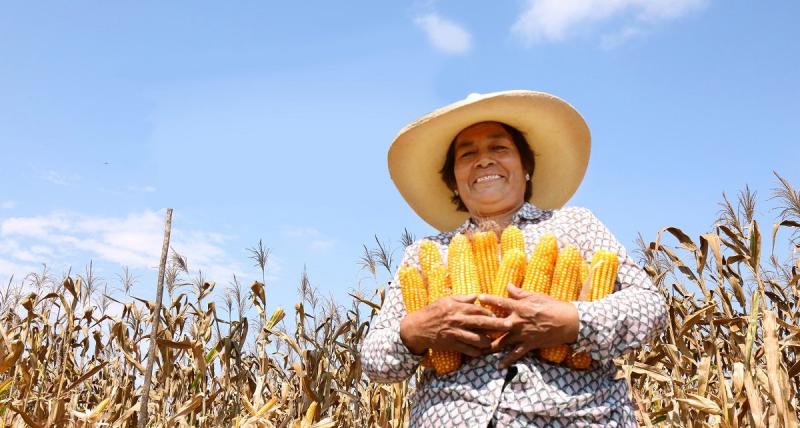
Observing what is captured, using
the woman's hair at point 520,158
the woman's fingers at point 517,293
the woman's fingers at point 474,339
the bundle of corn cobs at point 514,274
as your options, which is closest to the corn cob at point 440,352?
the bundle of corn cobs at point 514,274

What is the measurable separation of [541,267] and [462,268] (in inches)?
9.3

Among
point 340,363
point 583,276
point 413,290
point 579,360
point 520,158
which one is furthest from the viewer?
point 340,363

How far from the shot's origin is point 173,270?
5617 mm

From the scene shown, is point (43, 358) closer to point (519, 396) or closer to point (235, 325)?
point (235, 325)

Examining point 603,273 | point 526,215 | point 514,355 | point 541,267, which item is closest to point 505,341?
point 514,355

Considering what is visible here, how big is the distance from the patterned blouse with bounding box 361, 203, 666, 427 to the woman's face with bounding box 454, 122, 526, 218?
329 millimetres

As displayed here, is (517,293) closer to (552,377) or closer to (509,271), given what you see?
(509,271)

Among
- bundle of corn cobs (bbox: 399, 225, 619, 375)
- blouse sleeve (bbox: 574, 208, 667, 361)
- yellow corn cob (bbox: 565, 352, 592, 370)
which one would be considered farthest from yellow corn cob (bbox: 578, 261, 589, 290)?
yellow corn cob (bbox: 565, 352, 592, 370)

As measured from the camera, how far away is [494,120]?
8.41 feet

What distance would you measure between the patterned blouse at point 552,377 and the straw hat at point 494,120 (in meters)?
0.65

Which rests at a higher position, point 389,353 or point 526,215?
point 526,215

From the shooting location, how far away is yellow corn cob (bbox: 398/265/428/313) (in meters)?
2.17

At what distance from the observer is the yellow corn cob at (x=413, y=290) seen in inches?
85.6

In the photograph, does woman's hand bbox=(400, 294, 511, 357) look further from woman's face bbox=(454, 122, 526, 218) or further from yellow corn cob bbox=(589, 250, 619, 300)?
woman's face bbox=(454, 122, 526, 218)
